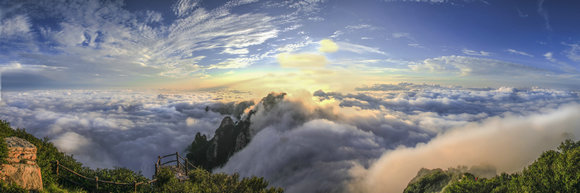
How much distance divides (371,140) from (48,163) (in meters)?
211

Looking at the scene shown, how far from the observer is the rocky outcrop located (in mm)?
10641

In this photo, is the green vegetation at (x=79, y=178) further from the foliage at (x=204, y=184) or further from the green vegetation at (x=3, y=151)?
the green vegetation at (x=3, y=151)

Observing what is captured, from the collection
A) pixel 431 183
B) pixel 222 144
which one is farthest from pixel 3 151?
pixel 222 144

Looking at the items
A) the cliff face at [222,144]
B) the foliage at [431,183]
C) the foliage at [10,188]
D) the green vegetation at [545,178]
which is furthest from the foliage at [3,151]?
the cliff face at [222,144]

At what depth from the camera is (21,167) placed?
11.2 meters

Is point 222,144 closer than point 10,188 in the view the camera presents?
No

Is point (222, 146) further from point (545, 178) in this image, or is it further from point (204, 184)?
point (545, 178)

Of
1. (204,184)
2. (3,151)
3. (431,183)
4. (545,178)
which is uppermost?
(3,151)

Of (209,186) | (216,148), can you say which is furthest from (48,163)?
(216,148)

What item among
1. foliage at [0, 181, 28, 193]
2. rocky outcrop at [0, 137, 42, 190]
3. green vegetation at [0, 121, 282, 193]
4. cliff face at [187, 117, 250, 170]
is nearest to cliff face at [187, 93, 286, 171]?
cliff face at [187, 117, 250, 170]

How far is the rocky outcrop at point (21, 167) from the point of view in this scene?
10641 millimetres

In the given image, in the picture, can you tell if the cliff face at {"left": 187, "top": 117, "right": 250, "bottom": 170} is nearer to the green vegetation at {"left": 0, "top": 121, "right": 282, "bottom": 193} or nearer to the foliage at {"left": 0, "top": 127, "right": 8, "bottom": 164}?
the green vegetation at {"left": 0, "top": 121, "right": 282, "bottom": 193}

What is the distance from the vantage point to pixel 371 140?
199000 mm

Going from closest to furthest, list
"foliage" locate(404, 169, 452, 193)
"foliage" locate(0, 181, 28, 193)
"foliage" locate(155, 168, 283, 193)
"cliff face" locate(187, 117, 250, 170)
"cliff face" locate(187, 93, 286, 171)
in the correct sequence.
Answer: "foliage" locate(0, 181, 28, 193) < "foliage" locate(155, 168, 283, 193) < "foliage" locate(404, 169, 452, 193) < "cliff face" locate(187, 117, 250, 170) < "cliff face" locate(187, 93, 286, 171)
